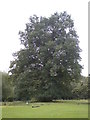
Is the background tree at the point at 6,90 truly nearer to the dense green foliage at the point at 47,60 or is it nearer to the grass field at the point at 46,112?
the dense green foliage at the point at 47,60

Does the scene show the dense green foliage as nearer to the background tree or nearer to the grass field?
the background tree

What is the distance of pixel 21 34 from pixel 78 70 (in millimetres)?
10936

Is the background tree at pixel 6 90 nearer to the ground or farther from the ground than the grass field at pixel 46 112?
farther from the ground

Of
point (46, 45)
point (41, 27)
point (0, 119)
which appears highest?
point (41, 27)

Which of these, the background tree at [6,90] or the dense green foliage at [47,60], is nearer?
the dense green foliage at [47,60]

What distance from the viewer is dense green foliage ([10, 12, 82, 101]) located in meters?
41.7

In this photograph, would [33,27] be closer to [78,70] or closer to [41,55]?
[41,55]

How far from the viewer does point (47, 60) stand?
43.2 meters

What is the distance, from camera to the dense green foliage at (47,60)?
41656mm

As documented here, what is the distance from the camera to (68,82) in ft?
147

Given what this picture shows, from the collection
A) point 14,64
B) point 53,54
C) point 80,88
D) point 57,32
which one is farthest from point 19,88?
point 80,88

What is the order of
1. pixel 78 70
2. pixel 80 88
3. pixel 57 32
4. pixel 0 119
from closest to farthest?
1. pixel 0 119
2. pixel 78 70
3. pixel 57 32
4. pixel 80 88

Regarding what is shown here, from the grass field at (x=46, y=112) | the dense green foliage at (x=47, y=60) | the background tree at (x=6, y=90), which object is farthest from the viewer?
the background tree at (x=6, y=90)

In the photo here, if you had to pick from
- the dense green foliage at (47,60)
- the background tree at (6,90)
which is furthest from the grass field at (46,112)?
the background tree at (6,90)
